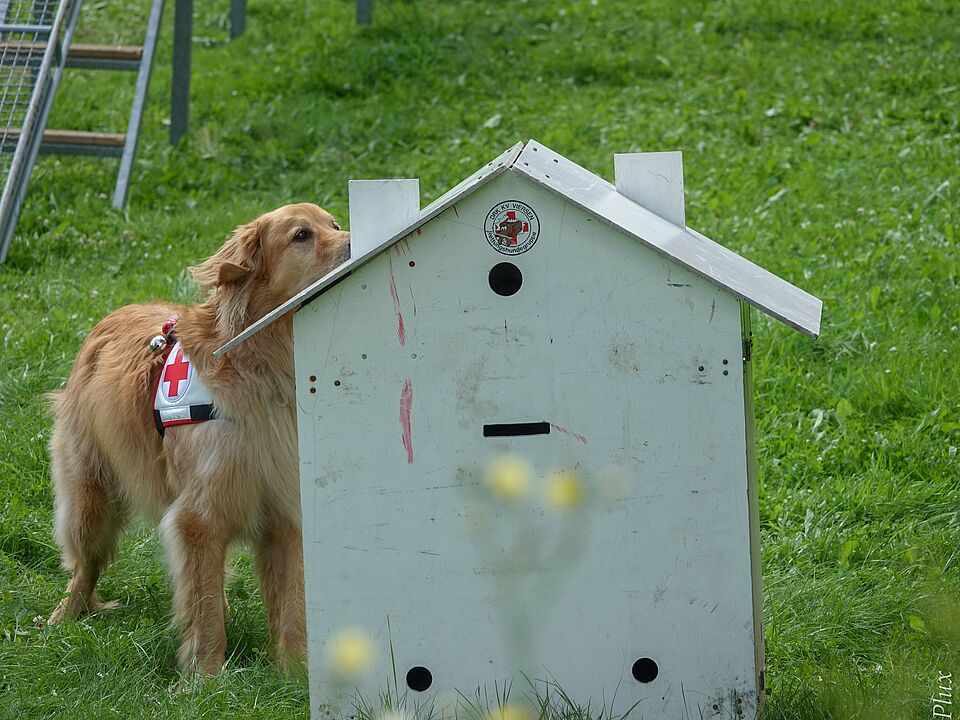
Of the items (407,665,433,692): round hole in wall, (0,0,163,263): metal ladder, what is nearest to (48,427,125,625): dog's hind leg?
(407,665,433,692): round hole in wall

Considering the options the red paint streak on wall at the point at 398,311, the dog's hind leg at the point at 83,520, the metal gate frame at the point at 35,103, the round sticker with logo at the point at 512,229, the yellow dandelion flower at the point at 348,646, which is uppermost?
the metal gate frame at the point at 35,103

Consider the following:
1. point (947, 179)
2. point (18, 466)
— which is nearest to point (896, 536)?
point (18, 466)

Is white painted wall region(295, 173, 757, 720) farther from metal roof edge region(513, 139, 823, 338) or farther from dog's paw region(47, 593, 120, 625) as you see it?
dog's paw region(47, 593, 120, 625)

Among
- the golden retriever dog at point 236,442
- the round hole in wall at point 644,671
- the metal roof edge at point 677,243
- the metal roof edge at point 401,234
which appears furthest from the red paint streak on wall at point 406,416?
the golden retriever dog at point 236,442

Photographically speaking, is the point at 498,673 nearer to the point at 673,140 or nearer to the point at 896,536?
the point at 896,536

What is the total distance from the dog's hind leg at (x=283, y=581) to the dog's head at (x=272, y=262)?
715 millimetres

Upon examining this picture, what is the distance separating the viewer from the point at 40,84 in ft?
25.1

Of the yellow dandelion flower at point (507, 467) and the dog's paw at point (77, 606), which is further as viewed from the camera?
the dog's paw at point (77, 606)

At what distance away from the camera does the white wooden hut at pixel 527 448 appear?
9.10ft

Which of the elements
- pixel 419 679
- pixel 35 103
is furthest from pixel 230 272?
pixel 35 103

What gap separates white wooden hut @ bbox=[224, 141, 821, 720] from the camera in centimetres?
277

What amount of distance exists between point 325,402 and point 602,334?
0.69 m

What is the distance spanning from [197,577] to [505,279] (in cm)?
161

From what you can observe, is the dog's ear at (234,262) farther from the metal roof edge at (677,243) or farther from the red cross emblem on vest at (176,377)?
the metal roof edge at (677,243)
